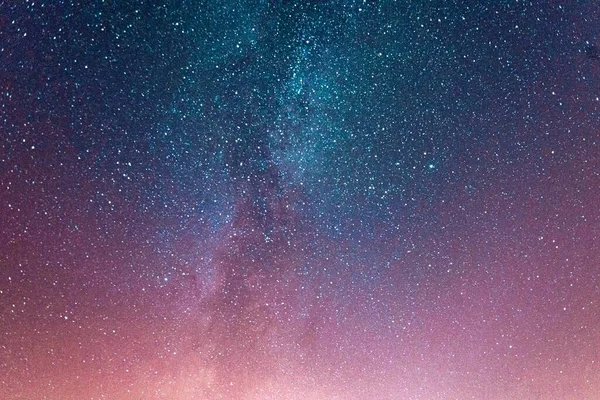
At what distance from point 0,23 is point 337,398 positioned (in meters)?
1.59

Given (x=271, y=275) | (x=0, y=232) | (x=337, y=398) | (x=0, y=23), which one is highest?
(x=0, y=23)

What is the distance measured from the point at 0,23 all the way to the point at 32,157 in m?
0.39

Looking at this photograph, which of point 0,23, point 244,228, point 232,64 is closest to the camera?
point 0,23

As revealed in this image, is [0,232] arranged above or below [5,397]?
above

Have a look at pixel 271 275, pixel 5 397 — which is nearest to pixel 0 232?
pixel 5 397

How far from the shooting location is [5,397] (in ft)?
4.99

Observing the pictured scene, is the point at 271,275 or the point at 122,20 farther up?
the point at 122,20

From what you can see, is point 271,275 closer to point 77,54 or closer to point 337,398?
point 337,398

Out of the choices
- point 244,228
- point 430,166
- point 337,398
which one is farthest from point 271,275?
point 430,166

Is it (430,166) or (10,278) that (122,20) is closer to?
(10,278)

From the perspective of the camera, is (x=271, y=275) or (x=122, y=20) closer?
(x=122, y=20)

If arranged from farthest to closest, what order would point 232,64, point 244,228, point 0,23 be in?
point 244,228, point 232,64, point 0,23

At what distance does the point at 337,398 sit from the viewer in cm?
160

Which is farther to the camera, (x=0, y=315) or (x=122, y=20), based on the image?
(x=0, y=315)
